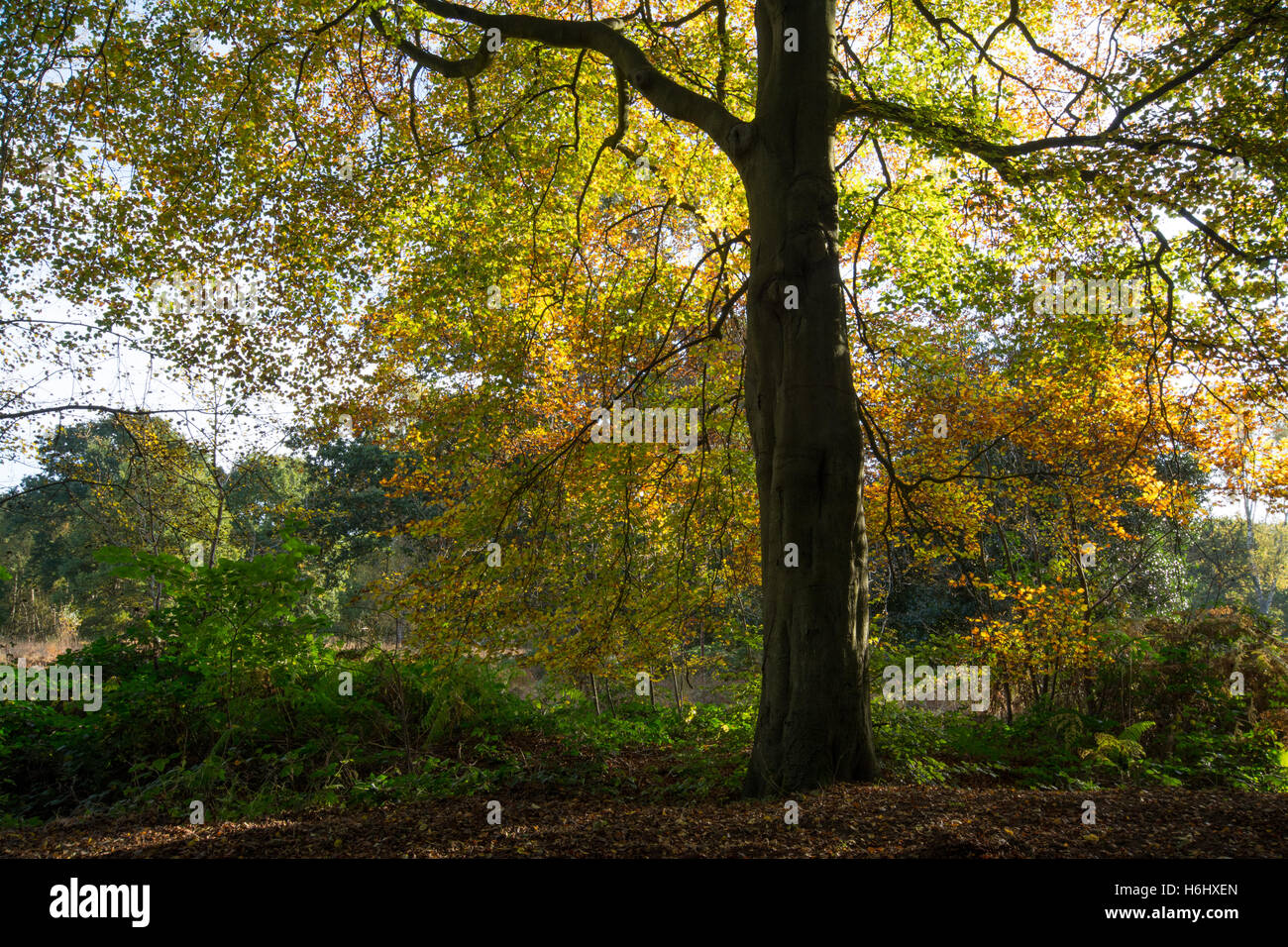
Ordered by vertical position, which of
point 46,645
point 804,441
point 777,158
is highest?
point 777,158

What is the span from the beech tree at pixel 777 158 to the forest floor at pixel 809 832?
1.00 m

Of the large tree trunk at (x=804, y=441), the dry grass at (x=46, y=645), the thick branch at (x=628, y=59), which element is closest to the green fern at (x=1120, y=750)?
the large tree trunk at (x=804, y=441)

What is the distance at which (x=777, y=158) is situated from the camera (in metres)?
5.59

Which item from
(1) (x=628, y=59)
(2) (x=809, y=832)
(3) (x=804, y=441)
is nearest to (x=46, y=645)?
(1) (x=628, y=59)

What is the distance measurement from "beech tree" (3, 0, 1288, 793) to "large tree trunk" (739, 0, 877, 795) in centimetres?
2

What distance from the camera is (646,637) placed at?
7969 millimetres

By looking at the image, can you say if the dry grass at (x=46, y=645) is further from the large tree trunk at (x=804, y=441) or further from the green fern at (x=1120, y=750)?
the green fern at (x=1120, y=750)

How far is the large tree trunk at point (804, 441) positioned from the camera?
495cm

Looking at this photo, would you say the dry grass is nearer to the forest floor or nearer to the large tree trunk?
the forest floor

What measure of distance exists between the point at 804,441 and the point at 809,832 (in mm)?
2507

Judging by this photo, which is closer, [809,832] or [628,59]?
[809,832]

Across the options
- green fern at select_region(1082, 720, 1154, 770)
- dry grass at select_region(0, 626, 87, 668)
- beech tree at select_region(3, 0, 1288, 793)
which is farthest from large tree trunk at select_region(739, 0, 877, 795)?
dry grass at select_region(0, 626, 87, 668)

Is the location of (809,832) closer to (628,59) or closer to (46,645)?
(628,59)
